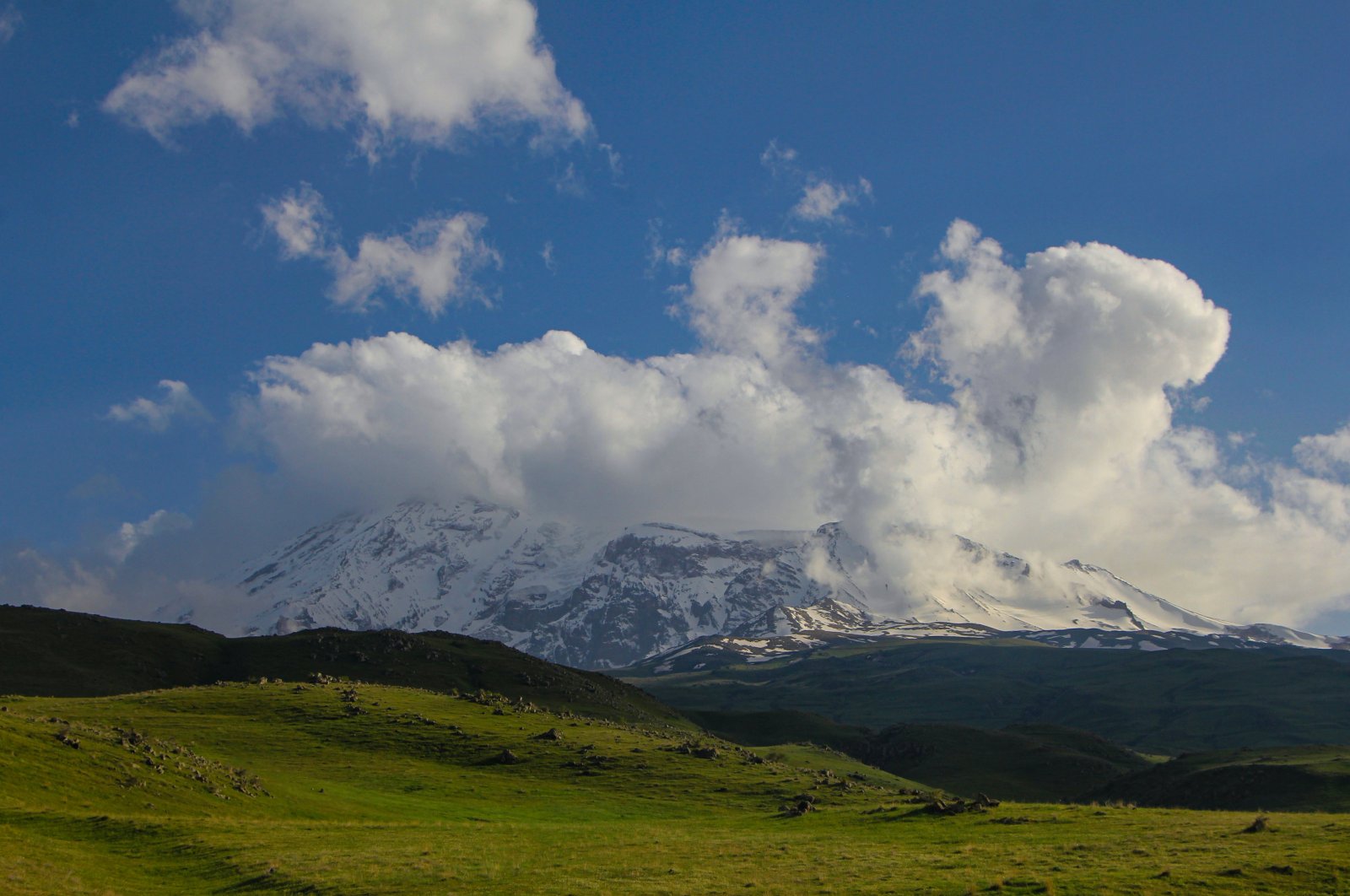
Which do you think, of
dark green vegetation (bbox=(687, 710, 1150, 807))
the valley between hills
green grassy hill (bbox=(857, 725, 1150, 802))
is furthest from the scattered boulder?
green grassy hill (bbox=(857, 725, 1150, 802))

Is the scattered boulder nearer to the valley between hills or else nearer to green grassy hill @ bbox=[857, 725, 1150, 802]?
the valley between hills

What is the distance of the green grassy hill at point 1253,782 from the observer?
10412cm

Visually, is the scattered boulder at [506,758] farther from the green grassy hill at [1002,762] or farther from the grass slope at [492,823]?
the green grassy hill at [1002,762]

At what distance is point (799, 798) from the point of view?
68.2 m

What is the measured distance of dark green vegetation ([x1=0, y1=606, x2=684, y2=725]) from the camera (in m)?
133

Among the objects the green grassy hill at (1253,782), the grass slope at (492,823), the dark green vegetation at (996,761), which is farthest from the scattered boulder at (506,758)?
the dark green vegetation at (996,761)

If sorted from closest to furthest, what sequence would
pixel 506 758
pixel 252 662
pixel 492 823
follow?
pixel 492 823
pixel 506 758
pixel 252 662

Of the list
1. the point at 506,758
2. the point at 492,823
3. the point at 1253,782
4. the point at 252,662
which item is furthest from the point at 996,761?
the point at 492,823

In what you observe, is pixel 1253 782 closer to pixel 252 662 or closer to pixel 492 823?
pixel 492 823

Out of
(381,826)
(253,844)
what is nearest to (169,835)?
(253,844)

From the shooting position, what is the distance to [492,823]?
59.6m

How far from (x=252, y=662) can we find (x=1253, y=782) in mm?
127545

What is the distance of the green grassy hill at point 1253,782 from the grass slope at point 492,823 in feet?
Result: 192

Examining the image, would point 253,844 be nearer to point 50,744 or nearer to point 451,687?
point 50,744
